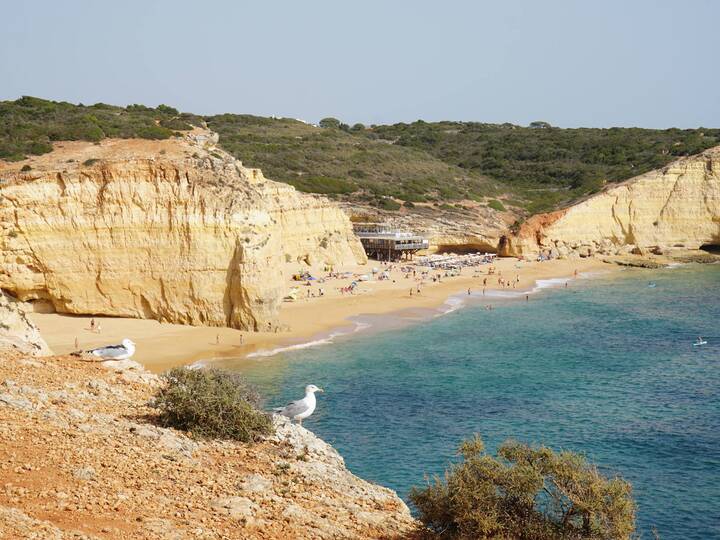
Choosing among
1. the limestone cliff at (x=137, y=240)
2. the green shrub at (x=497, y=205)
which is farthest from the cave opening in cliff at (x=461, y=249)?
the limestone cliff at (x=137, y=240)

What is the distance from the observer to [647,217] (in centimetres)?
7200

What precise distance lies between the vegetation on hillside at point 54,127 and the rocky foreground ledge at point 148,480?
25.3 meters

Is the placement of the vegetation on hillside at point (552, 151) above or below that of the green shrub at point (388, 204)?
above

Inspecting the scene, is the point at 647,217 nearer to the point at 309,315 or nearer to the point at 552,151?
the point at 552,151

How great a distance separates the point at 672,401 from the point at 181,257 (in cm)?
2176

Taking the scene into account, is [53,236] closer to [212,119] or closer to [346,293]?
[346,293]

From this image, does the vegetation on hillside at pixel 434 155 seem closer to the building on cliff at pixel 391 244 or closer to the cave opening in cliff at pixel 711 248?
the building on cliff at pixel 391 244

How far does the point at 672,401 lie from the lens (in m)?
27.6

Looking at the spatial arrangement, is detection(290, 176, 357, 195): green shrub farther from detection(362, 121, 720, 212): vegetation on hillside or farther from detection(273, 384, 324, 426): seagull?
detection(273, 384, 324, 426): seagull

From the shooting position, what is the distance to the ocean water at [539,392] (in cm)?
2064

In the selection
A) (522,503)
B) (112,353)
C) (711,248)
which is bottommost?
(522,503)

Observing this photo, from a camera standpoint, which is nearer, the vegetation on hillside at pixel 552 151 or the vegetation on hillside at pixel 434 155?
the vegetation on hillside at pixel 434 155

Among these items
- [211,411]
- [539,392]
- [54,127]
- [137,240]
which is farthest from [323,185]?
[211,411]

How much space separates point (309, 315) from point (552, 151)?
76.6 metres
